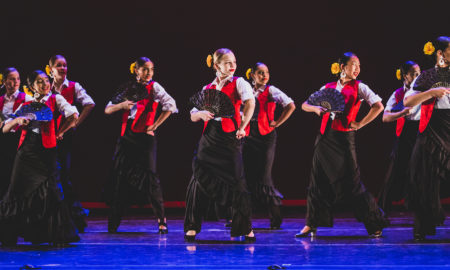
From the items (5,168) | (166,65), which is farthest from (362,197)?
(166,65)

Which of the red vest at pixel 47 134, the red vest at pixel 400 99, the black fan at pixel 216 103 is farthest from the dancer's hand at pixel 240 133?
the red vest at pixel 400 99

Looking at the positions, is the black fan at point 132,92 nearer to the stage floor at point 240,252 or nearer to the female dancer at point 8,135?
the female dancer at point 8,135

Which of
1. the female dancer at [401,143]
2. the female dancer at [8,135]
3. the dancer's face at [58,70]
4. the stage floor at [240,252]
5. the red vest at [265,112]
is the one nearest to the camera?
the stage floor at [240,252]

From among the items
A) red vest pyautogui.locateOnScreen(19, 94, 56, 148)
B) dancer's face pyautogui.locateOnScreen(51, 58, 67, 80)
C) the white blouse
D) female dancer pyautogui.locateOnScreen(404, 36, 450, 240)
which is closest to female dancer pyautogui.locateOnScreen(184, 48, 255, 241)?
red vest pyautogui.locateOnScreen(19, 94, 56, 148)

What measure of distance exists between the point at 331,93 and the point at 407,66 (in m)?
1.52

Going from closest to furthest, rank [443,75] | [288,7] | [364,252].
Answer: [364,252] < [443,75] < [288,7]

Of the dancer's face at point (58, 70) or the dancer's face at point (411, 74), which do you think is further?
the dancer's face at point (411, 74)

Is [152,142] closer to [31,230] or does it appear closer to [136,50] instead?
[31,230]

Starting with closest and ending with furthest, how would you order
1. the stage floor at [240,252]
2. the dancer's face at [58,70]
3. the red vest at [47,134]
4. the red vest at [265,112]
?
the stage floor at [240,252], the red vest at [47,134], the dancer's face at [58,70], the red vest at [265,112]

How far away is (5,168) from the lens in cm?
607

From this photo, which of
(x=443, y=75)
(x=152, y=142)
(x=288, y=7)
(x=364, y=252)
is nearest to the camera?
(x=364, y=252)

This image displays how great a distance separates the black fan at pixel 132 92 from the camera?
5.92m

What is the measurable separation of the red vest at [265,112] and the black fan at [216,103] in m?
1.57

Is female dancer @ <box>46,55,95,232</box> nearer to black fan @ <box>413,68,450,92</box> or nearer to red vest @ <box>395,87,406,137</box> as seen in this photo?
red vest @ <box>395,87,406,137</box>
